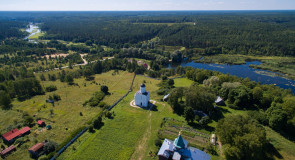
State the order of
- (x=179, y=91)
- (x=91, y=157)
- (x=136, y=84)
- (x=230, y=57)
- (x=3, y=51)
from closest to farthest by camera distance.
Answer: (x=91, y=157)
(x=179, y=91)
(x=136, y=84)
(x=230, y=57)
(x=3, y=51)

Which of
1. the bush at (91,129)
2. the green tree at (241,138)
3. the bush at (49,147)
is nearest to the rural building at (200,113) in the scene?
the green tree at (241,138)

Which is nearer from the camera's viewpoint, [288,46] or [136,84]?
[136,84]

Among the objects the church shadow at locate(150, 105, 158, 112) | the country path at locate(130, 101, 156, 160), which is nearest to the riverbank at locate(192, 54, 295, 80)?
the church shadow at locate(150, 105, 158, 112)

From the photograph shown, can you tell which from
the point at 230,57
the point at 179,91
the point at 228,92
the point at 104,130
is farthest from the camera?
the point at 230,57

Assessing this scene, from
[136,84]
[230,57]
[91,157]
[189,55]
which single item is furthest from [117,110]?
[230,57]

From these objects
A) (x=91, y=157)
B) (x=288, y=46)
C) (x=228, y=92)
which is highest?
(x=288, y=46)

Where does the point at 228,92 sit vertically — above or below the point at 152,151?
above

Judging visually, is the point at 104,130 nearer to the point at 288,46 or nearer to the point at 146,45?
the point at 146,45

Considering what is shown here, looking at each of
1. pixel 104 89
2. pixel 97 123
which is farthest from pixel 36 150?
pixel 104 89
